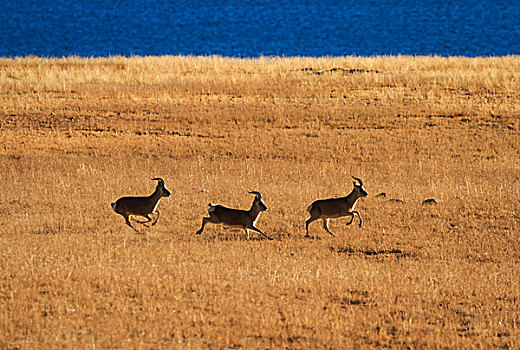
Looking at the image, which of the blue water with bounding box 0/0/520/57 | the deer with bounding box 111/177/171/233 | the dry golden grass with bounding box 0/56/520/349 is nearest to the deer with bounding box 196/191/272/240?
the dry golden grass with bounding box 0/56/520/349

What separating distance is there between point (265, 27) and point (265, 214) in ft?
346

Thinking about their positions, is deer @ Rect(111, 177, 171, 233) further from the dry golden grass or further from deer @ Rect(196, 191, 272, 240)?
deer @ Rect(196, 191, 272, 240)

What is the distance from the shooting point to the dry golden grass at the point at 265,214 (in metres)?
9.07

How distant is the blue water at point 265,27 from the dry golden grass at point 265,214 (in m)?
62.4

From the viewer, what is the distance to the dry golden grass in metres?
9.07

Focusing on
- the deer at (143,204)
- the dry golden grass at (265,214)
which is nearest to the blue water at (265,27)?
the dry golden grass at (265,214)

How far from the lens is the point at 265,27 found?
118 m

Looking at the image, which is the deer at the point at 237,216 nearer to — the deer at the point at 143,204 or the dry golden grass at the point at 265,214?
the dry golden grass at the point at 265,214

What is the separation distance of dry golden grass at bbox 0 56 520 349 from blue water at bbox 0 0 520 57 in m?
62.4

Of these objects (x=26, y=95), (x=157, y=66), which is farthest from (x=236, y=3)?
(x=26, y=95)

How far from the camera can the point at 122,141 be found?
24.6m

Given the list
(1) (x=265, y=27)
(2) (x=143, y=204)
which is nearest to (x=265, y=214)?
(2) (x=143, y=204)

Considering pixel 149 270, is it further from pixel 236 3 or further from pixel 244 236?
pixel 236 3

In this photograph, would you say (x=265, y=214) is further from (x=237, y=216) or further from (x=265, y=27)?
(x=265, y=27)
